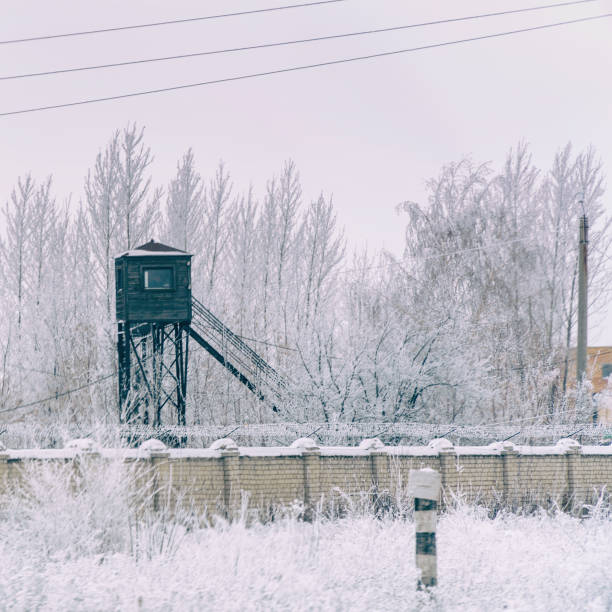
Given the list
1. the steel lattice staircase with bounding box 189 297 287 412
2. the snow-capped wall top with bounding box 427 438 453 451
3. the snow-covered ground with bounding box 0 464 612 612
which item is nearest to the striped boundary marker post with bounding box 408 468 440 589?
the snow-covered ground with bounding box 0 464 612 612

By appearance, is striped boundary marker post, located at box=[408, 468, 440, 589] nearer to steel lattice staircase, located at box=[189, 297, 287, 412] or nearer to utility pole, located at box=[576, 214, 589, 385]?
utility pole, located at box=[576, 214, 589, 385]

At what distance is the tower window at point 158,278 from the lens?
25594mm

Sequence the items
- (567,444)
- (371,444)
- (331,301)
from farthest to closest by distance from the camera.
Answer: (331,301) → (567,444) → (371,444)

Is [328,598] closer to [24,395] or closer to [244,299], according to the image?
[24,395]

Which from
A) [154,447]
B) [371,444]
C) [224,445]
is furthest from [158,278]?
[371,444]

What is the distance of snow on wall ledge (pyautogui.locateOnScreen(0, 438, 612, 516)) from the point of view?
59.9 feet

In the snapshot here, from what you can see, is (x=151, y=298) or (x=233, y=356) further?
(x=233, y=356)

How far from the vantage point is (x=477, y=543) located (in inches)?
424

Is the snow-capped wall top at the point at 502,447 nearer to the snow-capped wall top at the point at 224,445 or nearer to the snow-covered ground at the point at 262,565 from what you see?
the snow-capped wall top at the point at 224,445

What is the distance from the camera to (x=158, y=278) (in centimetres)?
2569

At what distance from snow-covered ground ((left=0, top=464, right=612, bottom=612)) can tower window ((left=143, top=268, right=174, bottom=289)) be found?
1450 cm

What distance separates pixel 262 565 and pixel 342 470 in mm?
11142

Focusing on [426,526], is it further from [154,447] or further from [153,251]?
[153,251]

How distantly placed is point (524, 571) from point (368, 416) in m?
16.9
